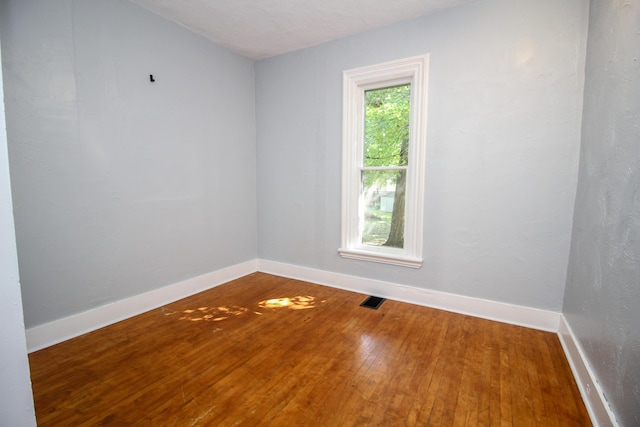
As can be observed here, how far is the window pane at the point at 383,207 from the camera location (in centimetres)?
302

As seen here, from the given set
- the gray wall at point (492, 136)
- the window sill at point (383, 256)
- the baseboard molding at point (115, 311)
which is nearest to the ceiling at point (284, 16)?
the gray wall at point (492, 136)

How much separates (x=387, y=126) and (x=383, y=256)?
1359mm

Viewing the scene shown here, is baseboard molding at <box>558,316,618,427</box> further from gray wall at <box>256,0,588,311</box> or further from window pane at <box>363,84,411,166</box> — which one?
window pane at <box>363,84,411,166</box>

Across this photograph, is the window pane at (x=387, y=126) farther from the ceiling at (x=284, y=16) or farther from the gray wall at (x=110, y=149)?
the gray wall at (x=110, y=149)

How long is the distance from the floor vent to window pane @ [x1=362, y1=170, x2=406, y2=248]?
58 centimetres

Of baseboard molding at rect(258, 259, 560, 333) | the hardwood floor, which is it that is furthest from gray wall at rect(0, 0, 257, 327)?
baseboard molding at rect(258, 259, 560, 333)

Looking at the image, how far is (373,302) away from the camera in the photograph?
113 inches

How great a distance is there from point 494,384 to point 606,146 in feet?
5.06

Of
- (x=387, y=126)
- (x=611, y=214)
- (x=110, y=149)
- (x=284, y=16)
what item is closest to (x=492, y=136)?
(x=387, y=126)

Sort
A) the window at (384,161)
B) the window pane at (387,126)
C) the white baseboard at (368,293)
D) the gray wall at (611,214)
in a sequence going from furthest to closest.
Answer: the window pane at (387,126) → the window at (384,161) → the white baseboard at (368,293) → the gray wall at (611,214)

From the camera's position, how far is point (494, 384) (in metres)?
1.73

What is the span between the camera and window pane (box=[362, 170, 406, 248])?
3.02 metres

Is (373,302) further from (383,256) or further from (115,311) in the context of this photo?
(115,311)

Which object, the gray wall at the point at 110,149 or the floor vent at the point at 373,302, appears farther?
the floor vent at the point at 373,302
